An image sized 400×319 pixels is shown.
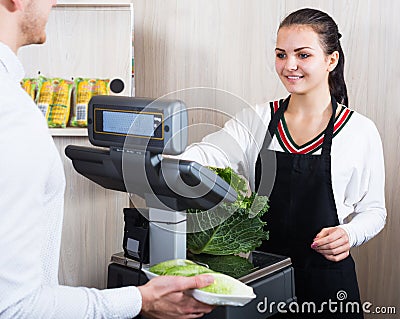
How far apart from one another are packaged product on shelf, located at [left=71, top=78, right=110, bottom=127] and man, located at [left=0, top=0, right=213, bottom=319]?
0.74 m

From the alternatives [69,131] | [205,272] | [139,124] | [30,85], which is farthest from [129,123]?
[30,85]

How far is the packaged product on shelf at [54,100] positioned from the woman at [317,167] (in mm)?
532

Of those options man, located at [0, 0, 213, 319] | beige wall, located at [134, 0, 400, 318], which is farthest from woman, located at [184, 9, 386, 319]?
man, located at [0, 0, 213, 319]

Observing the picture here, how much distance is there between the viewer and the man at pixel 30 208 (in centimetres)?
94

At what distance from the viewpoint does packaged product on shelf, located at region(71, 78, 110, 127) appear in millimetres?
1854

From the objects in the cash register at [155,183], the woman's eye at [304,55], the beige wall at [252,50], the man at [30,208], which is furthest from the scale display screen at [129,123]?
the beige wall at [252,50]

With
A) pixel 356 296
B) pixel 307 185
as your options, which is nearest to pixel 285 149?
pixel 307 185

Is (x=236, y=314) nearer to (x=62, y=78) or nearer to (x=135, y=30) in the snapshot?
(x=62, y=78)

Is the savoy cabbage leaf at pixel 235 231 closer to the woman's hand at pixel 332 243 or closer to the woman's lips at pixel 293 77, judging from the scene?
the woman's hand at pixel 332 243

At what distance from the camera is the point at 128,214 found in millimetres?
1444

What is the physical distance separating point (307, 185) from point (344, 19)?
72 cm

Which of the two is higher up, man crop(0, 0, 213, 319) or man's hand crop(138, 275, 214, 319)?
man crop(0, 0, 213, 319)

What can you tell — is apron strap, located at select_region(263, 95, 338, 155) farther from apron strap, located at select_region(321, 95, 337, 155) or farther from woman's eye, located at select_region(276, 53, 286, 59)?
woman's eye, located at select_region(276, 53, 286, 59)

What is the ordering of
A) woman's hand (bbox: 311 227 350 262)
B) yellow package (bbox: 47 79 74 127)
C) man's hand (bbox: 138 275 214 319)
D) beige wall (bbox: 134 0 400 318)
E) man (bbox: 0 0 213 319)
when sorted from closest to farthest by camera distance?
man (bbox: 0 0 213 319)
man's hand (bbox: 138 275 214 319)
woman's hand (bbox: 311 227 350 262)
yellow package (bbox: 47 79 74 127)
beige wall (bbox: 134 0 400 318)
